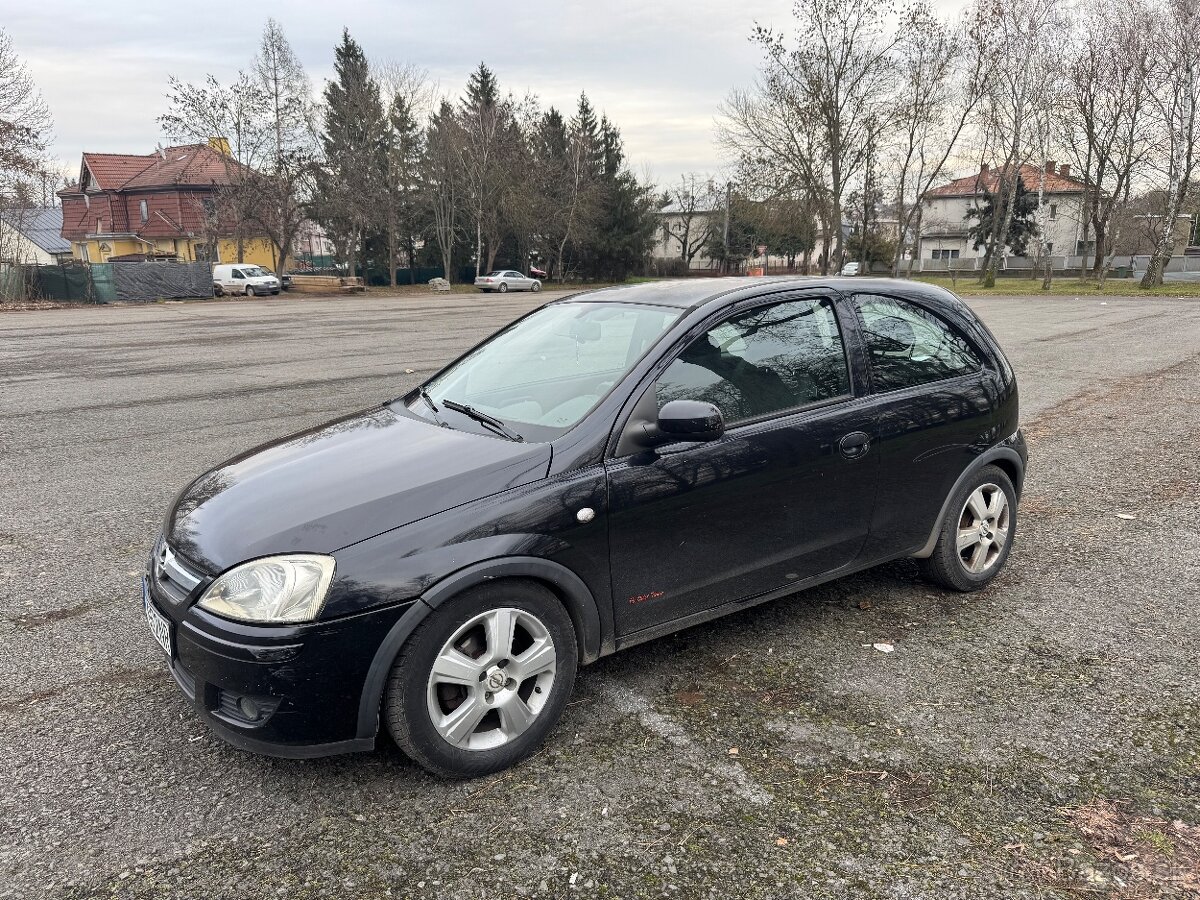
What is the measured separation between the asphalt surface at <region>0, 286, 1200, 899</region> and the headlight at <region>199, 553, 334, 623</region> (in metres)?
0.66

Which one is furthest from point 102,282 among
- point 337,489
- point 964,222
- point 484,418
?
point 964,222

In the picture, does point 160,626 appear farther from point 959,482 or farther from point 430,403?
point 959,482

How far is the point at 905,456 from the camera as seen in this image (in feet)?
12.2

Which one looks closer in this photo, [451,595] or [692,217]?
[451,595]

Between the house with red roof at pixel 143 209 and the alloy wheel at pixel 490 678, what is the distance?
183ft

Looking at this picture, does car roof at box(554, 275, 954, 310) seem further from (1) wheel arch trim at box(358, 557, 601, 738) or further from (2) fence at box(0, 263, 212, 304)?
(2) fence at box(0, 263, 212, 304)

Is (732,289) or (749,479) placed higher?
(732,289)

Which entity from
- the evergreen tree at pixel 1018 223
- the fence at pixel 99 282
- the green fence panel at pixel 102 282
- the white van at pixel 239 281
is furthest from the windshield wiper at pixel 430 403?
the evergreen tree at pixel 1018 223

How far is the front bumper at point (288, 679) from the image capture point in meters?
2.43

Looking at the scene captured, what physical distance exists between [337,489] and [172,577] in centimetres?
61

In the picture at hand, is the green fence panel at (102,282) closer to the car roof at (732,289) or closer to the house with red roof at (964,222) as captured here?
the car roof at (732,289)

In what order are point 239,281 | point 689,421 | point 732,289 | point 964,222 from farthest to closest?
point 964,222 < point 239,281 < point 732,289 < point 689,421

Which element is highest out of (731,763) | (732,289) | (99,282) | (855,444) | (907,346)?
(99,282)

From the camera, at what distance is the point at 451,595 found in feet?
8.36
